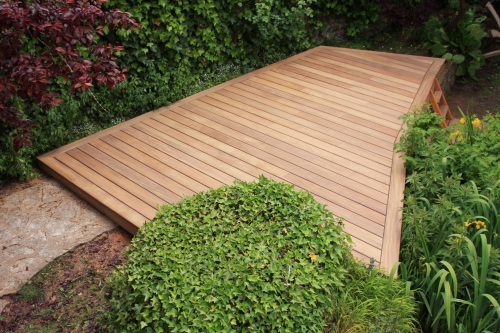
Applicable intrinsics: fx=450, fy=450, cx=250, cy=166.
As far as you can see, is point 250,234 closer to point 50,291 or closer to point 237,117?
point 50,291

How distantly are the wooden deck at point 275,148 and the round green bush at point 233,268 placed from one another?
0.68 meters

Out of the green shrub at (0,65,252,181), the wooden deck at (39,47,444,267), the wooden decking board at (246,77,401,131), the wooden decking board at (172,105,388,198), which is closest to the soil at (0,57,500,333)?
the wooden deck at (39,47,444,267)

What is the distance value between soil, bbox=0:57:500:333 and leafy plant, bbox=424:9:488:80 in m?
4.70

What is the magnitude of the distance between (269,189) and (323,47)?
388 centimetres

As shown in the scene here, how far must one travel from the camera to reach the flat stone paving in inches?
110

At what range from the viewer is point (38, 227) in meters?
3.09

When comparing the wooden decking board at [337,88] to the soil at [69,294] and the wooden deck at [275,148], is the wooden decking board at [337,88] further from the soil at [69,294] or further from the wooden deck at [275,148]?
the soil at [69,294]

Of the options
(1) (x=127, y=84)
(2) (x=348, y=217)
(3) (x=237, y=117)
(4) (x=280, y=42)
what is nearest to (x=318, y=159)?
(2) (x=348, y=217)

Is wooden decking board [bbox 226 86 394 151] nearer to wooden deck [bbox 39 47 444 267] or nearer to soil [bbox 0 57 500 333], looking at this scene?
wooden deck [bbox 39 47 444 267]

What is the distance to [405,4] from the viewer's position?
6.34 metres

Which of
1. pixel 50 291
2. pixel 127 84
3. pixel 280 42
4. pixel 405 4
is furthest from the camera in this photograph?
pixel 405 4

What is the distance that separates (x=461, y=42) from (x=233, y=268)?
5.18 metres

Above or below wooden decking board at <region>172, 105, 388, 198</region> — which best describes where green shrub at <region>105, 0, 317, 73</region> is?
above

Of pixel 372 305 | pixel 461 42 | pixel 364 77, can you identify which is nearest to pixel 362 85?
pixel 364 77
